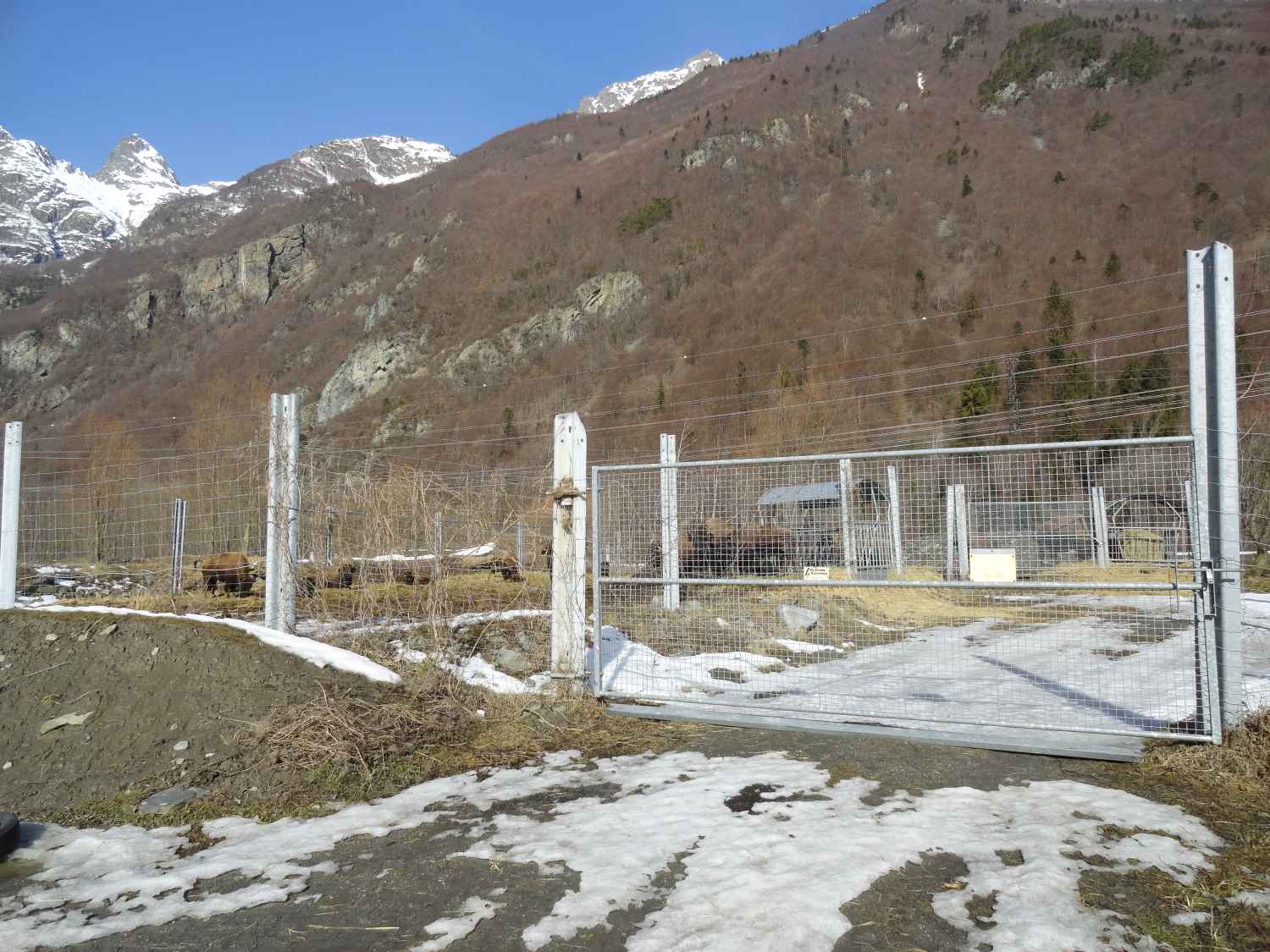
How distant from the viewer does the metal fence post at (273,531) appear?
5.86 meters

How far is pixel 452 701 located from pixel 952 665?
14.6 ft

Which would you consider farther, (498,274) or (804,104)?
(804,104)

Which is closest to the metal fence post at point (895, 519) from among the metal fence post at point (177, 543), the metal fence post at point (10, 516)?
the metal fence post at point (10, 516)

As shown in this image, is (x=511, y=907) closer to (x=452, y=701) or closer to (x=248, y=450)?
(x=452, y=701)

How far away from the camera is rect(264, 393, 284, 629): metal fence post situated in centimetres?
586

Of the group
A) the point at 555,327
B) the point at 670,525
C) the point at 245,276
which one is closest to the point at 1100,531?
the point at 670,525

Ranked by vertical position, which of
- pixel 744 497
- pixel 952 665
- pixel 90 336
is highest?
pixel 90 336

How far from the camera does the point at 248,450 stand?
21.3 ft

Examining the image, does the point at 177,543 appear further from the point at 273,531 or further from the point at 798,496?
the point at 798,496

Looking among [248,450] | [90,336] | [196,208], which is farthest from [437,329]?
[196,208]

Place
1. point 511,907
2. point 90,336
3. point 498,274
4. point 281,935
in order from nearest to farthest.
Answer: point 281,935, point 511,907, point 498,274, point 90,336

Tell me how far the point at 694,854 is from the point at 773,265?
218 ft

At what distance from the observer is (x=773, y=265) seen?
213 ft

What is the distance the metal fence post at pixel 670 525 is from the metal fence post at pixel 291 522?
2936mm
